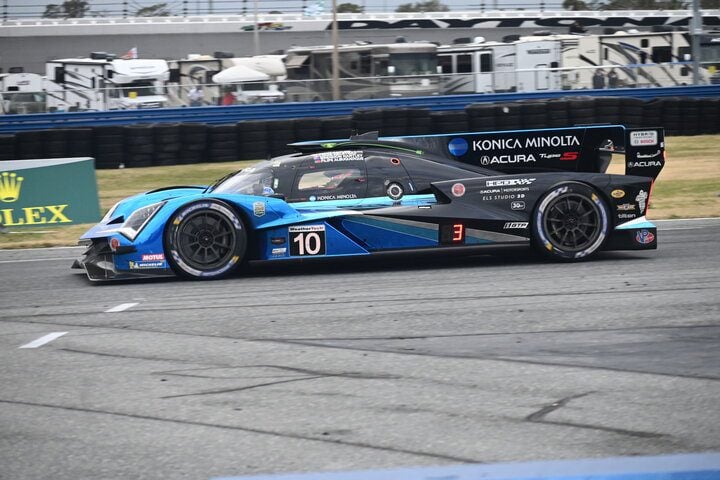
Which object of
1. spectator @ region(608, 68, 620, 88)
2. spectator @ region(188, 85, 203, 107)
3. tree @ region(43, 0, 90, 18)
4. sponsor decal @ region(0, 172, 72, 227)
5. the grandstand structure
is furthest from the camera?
tree @ region(43, 0, 90, 18)

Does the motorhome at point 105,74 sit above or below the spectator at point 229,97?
above

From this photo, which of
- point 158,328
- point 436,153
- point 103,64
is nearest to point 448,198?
point 436,153

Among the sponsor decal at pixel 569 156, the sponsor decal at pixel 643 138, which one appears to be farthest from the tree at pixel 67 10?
the sponsor decal at pixel 643 138

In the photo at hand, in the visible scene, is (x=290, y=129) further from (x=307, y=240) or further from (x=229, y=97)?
(x=307, y=240)

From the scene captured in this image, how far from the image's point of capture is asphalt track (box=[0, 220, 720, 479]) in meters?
4.05

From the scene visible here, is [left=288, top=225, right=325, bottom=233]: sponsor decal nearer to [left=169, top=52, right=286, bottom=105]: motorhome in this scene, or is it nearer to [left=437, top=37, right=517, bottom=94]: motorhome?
[left=169, top=52, right=286, bottom=105]: motorhome

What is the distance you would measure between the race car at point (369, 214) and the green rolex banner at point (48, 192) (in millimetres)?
4270

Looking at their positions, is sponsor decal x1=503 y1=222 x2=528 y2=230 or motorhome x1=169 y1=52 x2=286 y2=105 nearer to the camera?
sponsor decal x1=503 y1=222 x2=528 y2=230

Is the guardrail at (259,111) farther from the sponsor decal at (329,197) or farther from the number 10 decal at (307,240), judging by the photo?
the number 10 decal at (307,240)

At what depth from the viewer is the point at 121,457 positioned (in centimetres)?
400

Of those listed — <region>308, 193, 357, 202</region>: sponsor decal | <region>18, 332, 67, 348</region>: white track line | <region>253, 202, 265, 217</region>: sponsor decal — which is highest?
<region>308, 193, 357, 202</region>: sponsor decal

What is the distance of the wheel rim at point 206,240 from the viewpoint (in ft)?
27.0

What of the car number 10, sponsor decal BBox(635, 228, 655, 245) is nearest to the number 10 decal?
the car number 10

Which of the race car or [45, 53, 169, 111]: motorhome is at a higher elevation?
[45, 53, 169, 111]: motorhome
